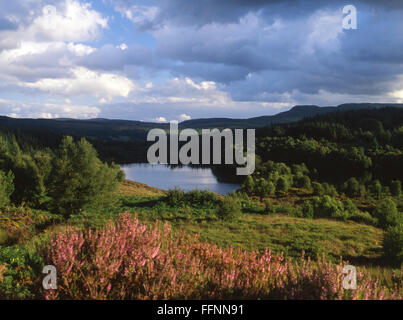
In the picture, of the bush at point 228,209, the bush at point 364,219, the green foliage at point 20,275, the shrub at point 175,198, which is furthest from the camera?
the shrub at point 175,198

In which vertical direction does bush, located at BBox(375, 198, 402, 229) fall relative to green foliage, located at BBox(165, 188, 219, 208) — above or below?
below

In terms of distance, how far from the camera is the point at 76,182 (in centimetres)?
1653

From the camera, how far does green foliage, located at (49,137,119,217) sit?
16.5 meters

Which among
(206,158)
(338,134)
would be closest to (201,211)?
(206,158)

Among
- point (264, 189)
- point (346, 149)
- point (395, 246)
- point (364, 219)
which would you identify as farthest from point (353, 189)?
point (395, 246)

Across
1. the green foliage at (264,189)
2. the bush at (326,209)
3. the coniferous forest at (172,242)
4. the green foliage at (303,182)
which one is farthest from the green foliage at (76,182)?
the green foliage at (303,182)

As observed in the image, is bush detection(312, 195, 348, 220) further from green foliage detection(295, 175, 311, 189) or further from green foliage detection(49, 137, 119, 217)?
green foliage detection(295, 175, 311, 189)

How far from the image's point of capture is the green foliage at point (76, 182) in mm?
16547

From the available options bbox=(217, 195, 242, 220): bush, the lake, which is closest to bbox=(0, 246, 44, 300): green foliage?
bbox=(217, 195, 242, 220): bush

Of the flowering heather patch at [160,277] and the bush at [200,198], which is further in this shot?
the bush at [200,198]

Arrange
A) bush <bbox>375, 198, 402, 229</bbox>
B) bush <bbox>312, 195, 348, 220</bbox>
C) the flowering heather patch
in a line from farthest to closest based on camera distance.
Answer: bush <bbox>312, 195, 348, 220</bbox> < bush <bbox>375, 198, 402, 229</bbox> < the flowering heather patch

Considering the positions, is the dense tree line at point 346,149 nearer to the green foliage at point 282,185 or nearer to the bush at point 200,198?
the green foliage at point 282,185

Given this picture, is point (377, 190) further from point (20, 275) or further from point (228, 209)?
point (20, 275)
